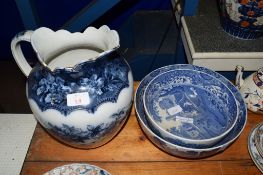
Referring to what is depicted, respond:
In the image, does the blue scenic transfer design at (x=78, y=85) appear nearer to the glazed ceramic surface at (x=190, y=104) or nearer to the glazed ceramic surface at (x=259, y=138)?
the glazed ceramic surface at (x=190, y=104)

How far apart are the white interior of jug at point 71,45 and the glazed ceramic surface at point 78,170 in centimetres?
21

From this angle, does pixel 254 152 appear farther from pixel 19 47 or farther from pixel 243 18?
pixel 19 47

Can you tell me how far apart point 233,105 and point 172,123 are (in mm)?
146

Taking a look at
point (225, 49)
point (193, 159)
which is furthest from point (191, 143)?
point (225, 49)

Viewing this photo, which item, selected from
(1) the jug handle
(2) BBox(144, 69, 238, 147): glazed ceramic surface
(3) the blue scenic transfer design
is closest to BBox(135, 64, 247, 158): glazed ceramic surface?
(2) BBox(144, 69, 238, 147): glazed ceramic surface

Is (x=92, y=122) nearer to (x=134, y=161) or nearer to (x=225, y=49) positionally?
(x=134, y=161)

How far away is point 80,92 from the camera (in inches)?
19.9

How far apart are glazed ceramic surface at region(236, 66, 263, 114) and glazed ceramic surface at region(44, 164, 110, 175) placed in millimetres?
386

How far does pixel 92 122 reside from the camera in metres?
0.51

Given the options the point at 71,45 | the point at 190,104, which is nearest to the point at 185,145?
the point at 190,104

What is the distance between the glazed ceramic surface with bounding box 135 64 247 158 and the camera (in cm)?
54

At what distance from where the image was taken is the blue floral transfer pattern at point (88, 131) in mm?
520

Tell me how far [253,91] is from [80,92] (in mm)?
420

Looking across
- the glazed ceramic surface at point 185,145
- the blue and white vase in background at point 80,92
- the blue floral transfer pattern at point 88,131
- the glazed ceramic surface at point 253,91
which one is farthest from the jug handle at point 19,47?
the glazed ceramic surface at point 253,91
